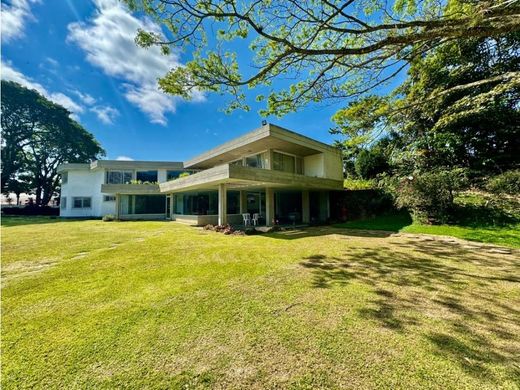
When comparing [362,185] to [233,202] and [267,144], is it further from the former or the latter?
[233,202]

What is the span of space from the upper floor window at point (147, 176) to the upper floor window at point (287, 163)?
51.6 ft

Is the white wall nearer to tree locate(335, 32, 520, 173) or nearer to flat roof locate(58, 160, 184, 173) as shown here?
tree locate(335, 32, 520, 173)

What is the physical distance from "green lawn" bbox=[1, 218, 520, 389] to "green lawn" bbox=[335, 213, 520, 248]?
299 centimetres

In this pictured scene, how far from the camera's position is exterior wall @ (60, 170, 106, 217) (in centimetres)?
2472

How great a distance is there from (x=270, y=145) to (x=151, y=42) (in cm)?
943

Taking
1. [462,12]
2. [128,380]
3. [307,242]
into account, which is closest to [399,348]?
[128,380]

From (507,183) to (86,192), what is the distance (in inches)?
1355

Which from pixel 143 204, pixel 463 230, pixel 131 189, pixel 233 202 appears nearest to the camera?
pixel 463 230

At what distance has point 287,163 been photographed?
1631 cm

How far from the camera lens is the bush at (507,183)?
10188 millimetres

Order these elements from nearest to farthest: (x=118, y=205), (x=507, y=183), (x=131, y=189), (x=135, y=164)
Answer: (x=507, y=183), (x=131, y=189), (x=118, y=205), (x=135, y=164)

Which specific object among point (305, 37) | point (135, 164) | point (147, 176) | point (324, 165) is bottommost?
point (324, 165)

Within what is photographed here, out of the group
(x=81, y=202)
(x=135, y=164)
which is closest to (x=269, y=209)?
(x=135, y=164)

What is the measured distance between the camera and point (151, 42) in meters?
5.71
